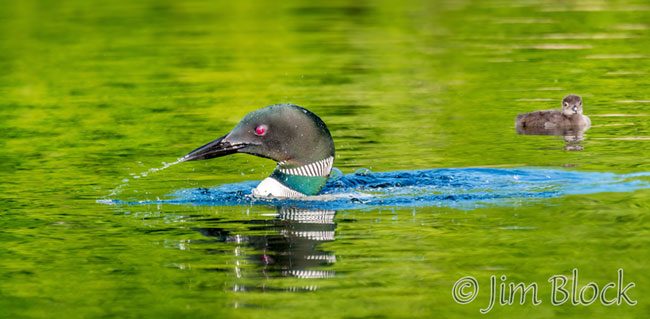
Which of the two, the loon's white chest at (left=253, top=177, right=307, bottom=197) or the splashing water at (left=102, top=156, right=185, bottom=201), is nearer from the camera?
the loon's white chest at (left=253, top=177, right=307, bottom=197)

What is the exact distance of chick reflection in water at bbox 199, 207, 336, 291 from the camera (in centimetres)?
862

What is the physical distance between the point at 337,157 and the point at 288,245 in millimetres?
3648

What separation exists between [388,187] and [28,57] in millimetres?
13528

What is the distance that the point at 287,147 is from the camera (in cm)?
1088

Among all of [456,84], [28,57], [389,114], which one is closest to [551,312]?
[389,114]

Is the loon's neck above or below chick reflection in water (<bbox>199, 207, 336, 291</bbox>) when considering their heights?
above

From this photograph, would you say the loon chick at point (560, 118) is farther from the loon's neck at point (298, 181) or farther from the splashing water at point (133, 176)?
the loon's neck at point (298, 181)

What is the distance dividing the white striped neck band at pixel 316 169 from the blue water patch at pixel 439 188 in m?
0.18

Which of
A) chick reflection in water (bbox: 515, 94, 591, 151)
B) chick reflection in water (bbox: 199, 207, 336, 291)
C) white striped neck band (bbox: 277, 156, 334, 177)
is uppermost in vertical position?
chick reflection in water (bbox: 515, 94, 591, 151)

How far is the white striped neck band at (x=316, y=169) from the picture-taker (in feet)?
35.9

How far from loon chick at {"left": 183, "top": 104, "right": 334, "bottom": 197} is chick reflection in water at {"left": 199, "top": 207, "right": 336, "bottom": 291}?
38cm

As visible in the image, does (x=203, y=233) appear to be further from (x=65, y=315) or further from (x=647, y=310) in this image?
(x=647, y=310)

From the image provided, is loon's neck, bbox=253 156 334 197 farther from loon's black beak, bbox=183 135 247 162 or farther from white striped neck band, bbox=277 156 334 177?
loon's black beak, bbox=183 135 247 162

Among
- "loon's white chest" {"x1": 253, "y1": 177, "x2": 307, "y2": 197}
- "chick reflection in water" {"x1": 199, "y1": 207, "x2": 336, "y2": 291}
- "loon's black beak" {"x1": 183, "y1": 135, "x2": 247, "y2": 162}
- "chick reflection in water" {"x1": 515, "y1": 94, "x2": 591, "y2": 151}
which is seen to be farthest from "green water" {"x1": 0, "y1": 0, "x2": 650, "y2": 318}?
"loon's white chest" {"x1": 253, "y1": 177, "x2": 307, "y2": 197}
